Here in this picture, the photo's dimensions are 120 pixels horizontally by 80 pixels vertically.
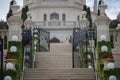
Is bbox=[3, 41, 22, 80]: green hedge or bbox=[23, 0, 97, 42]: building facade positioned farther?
bbox=[23, 0, 97, 42]: building facade

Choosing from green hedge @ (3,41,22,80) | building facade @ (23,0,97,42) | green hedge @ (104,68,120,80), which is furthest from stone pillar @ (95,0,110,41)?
building facade @ (23,0,97,42)

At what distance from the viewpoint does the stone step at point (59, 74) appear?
21219 mm

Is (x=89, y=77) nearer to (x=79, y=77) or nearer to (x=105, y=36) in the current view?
(x=79, y=77)

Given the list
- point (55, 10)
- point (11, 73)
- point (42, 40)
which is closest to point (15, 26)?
point (11, 73)

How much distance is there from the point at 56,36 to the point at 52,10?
36.2 ft

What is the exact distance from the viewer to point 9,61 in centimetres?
1980

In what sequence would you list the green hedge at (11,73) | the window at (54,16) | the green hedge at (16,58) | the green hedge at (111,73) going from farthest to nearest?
the window at (54,16) → the green hedge at (111,73) → the green hedge at (16,58) → the green hedge at (11,73)

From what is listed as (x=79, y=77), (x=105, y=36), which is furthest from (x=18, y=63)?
(x=105, y=36)

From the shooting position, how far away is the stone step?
21219mm

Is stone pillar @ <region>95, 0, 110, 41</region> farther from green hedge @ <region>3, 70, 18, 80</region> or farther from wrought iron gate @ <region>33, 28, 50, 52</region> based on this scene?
wrought iron gate @ <region>33, 28, 50, 52</region>

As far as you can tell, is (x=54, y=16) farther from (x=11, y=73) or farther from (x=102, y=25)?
(x=11, y=73)

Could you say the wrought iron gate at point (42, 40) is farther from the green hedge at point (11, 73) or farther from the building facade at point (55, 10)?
the building facade at point (55, 10)

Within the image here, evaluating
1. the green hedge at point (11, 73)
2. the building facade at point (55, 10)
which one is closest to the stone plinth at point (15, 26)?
the green hedge at point (11, 73)

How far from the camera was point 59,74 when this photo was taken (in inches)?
853
